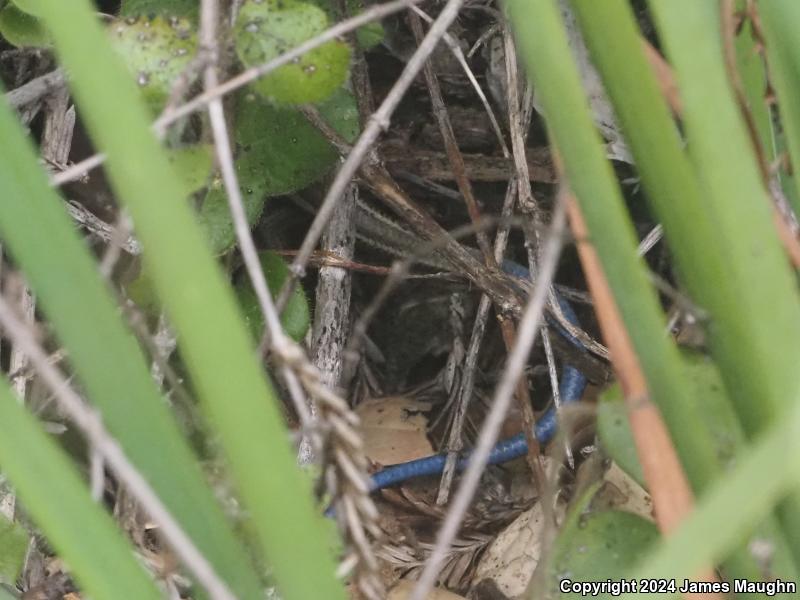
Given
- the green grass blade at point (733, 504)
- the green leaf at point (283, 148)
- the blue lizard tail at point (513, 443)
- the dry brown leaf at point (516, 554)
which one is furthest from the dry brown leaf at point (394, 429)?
the green grass blade at point (733, 504)

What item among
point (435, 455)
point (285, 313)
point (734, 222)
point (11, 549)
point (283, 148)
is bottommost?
point (435, 455)

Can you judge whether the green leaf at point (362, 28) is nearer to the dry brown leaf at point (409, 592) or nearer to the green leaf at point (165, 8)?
the green leaf at point (165, 8)

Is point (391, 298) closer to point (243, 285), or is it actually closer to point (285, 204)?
point (285, 204)

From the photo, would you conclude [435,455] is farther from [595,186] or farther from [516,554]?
[595,186]

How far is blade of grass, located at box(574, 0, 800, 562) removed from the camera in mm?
353

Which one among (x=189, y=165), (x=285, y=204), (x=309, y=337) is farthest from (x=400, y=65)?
(x=189, y=165)

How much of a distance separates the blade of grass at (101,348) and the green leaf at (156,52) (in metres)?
0.23

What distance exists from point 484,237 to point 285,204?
0.90 feet

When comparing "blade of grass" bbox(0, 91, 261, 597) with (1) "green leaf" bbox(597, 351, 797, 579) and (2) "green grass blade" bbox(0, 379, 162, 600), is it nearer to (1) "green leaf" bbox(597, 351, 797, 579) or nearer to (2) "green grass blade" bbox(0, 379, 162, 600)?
(2) "green grass blade" bbox(0, 379, 162, 600)

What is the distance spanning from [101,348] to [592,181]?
0.22m

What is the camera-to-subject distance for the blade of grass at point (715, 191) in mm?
353

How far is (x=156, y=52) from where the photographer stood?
0.60 m

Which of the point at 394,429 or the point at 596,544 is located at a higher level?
the point at 596,544

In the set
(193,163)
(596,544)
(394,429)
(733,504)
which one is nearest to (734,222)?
(733,504)
